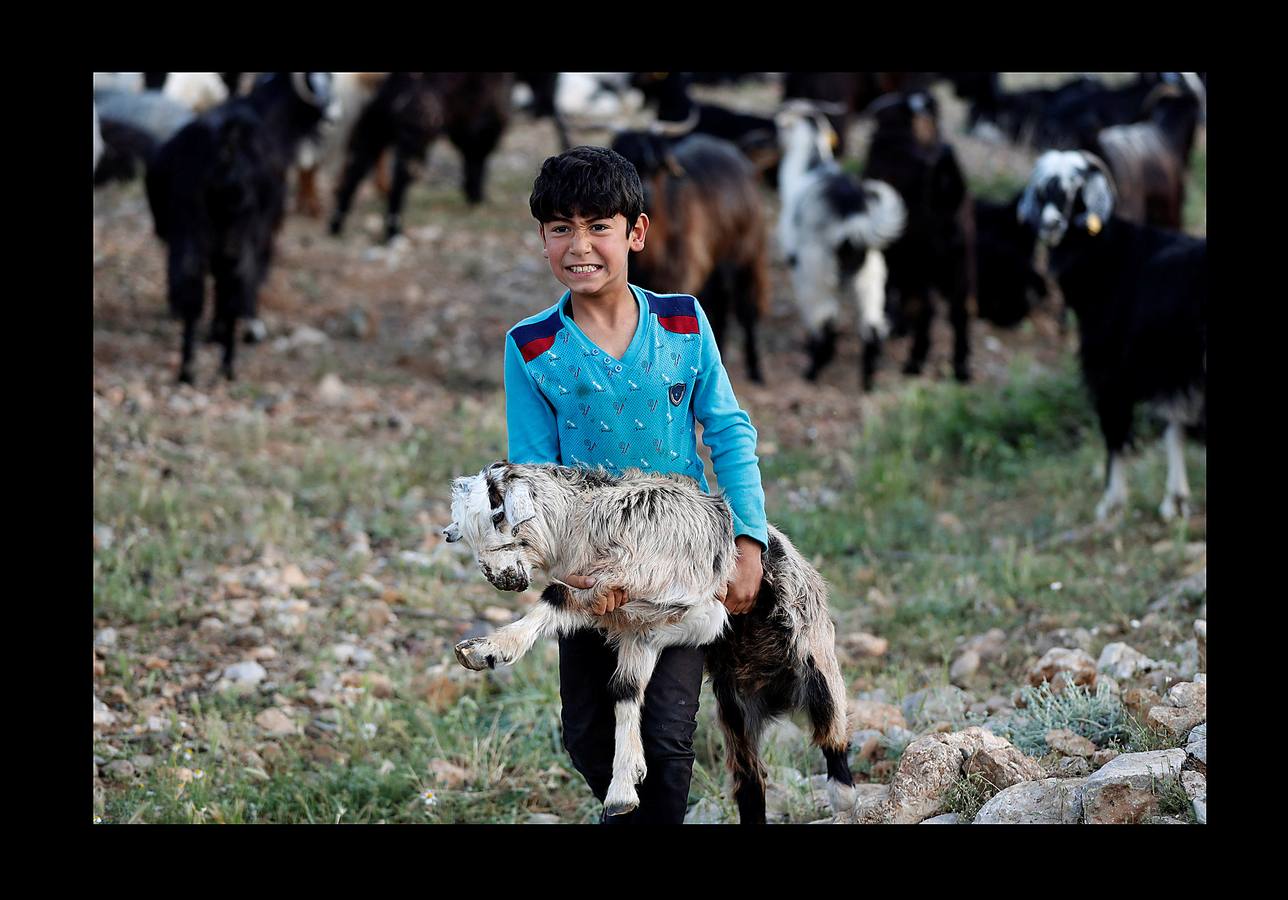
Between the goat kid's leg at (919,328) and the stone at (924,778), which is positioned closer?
the stone at (924,778)

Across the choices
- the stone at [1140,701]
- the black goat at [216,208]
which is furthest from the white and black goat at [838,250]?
the stone at [1140,701]

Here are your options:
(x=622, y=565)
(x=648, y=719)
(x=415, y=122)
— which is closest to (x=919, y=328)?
(x=415, y=122)

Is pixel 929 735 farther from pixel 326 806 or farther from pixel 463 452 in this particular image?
pixel 463 452

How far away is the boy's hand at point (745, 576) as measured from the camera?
290cm

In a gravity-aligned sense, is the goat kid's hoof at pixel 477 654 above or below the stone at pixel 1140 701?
above

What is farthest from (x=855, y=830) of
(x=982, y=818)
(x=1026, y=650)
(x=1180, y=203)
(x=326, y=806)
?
(x=1180, y=203)

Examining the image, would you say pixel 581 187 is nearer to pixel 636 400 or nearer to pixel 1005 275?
pixel 636 400

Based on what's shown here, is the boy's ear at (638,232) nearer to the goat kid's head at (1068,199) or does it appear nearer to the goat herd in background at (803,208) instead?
the goat herd in background at (803,208)

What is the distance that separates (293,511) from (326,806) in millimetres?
2745

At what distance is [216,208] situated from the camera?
8117mm

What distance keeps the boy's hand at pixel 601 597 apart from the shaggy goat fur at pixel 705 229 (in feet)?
18.2

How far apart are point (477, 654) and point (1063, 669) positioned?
2.56m

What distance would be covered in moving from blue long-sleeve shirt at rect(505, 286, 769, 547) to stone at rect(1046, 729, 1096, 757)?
136 cm

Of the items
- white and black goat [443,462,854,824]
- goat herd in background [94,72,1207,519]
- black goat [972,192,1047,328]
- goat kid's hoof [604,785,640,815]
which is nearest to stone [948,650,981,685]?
white and black goat [443,462,854,824]
